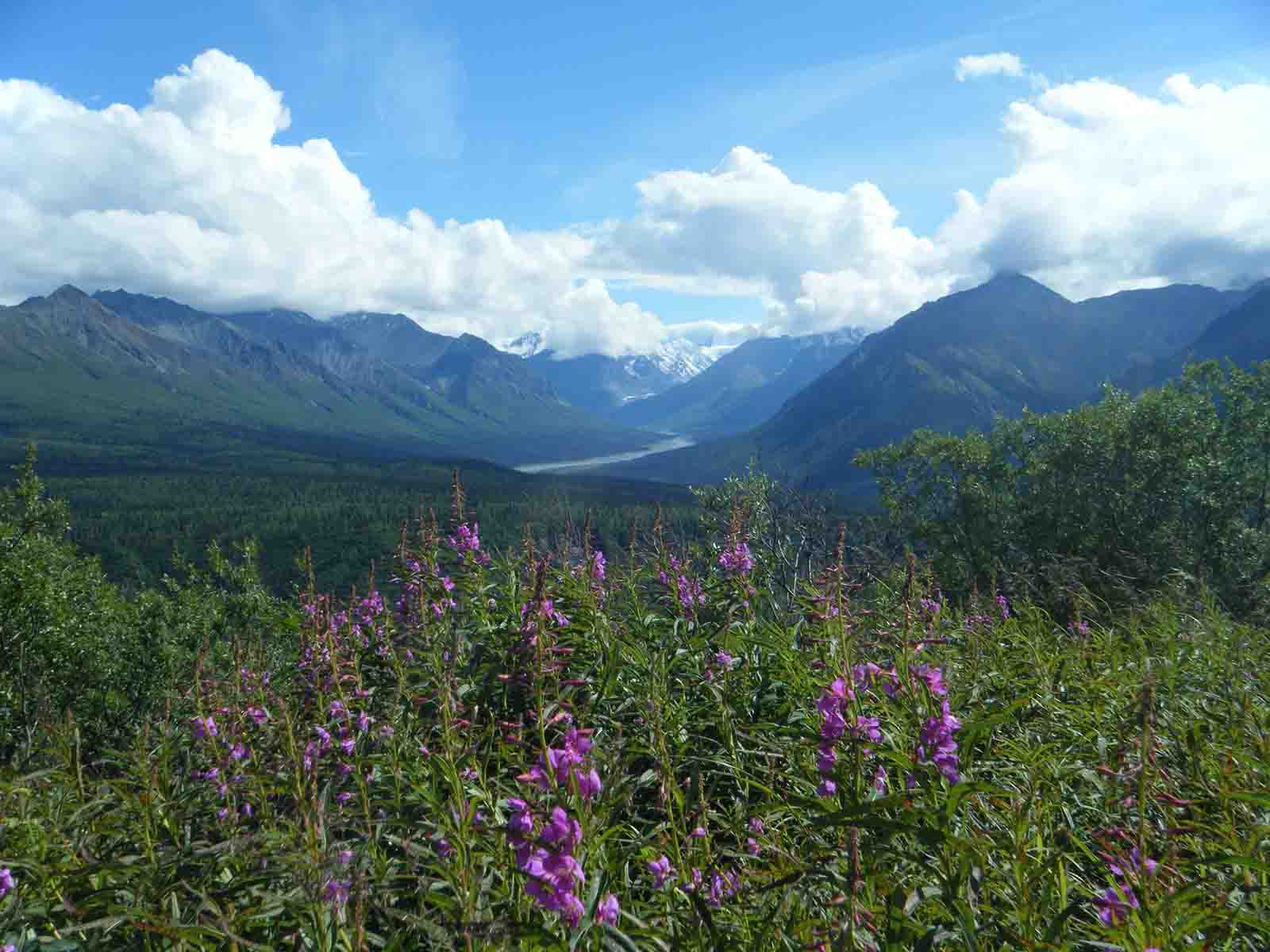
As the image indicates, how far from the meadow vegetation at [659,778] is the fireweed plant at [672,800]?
0.03 metres

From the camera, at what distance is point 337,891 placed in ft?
7.77

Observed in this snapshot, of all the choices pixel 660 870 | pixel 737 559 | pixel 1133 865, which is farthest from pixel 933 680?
pixel 737 559

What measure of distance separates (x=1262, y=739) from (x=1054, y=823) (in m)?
1.38

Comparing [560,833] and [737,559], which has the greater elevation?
[737,559]

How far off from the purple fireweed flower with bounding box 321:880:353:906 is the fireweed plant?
0.01 metres

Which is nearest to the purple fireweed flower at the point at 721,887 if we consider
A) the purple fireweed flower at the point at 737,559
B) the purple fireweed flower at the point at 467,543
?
the purple fireweed flower at the point at 737,559

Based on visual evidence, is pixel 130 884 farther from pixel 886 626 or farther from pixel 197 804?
pixel 886 626

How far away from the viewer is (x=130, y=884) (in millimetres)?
2902

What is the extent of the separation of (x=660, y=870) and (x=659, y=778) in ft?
1.91

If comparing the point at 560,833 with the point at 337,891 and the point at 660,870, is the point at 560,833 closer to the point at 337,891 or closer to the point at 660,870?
the point at 337,891

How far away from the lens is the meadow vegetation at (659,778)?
7.99 ft

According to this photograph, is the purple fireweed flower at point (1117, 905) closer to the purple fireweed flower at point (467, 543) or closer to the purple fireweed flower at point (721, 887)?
the purple fireweed flower at point (721, 887)

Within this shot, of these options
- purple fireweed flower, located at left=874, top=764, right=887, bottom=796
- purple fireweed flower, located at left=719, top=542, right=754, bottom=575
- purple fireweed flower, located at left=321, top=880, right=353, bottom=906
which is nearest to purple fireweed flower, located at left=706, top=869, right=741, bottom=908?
purple fireweed flower, located at left=874, top=764, right=887, bottom=796

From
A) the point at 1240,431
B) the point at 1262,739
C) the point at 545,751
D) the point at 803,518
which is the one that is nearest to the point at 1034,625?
the point at 1262,739
